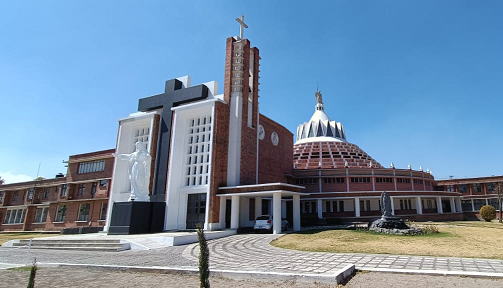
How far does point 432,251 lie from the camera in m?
12.1

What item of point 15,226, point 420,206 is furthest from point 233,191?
point 15,226

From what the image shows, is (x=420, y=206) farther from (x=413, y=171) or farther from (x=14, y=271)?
(x=14, y=271)

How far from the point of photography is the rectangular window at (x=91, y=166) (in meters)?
36.6

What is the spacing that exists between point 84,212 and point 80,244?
20.2m

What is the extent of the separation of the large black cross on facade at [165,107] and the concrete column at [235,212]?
22.0 feet

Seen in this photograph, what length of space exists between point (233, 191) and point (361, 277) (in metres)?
16.9

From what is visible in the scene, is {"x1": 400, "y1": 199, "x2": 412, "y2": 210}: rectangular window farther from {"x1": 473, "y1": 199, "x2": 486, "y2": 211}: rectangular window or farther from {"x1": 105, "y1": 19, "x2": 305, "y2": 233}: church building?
{"x1": 473, "y1": 199, "x2": 486, "y2": 211}: rectangular window

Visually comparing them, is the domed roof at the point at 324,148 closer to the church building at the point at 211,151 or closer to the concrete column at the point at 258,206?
the church building at the point at 211,151

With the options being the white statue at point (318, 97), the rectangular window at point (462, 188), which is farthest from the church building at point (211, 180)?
the white statue at point (318, 97)

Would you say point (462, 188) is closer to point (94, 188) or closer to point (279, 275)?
point (279, 275)

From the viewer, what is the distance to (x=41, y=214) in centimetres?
4044

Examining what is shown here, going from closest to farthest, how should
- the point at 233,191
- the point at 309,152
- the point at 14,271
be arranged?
the point at 14,271 → the point at 233,191 → the point at 309,152

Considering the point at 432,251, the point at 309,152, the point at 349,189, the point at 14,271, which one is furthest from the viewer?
the point at 309,152

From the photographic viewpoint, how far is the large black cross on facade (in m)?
27.3
